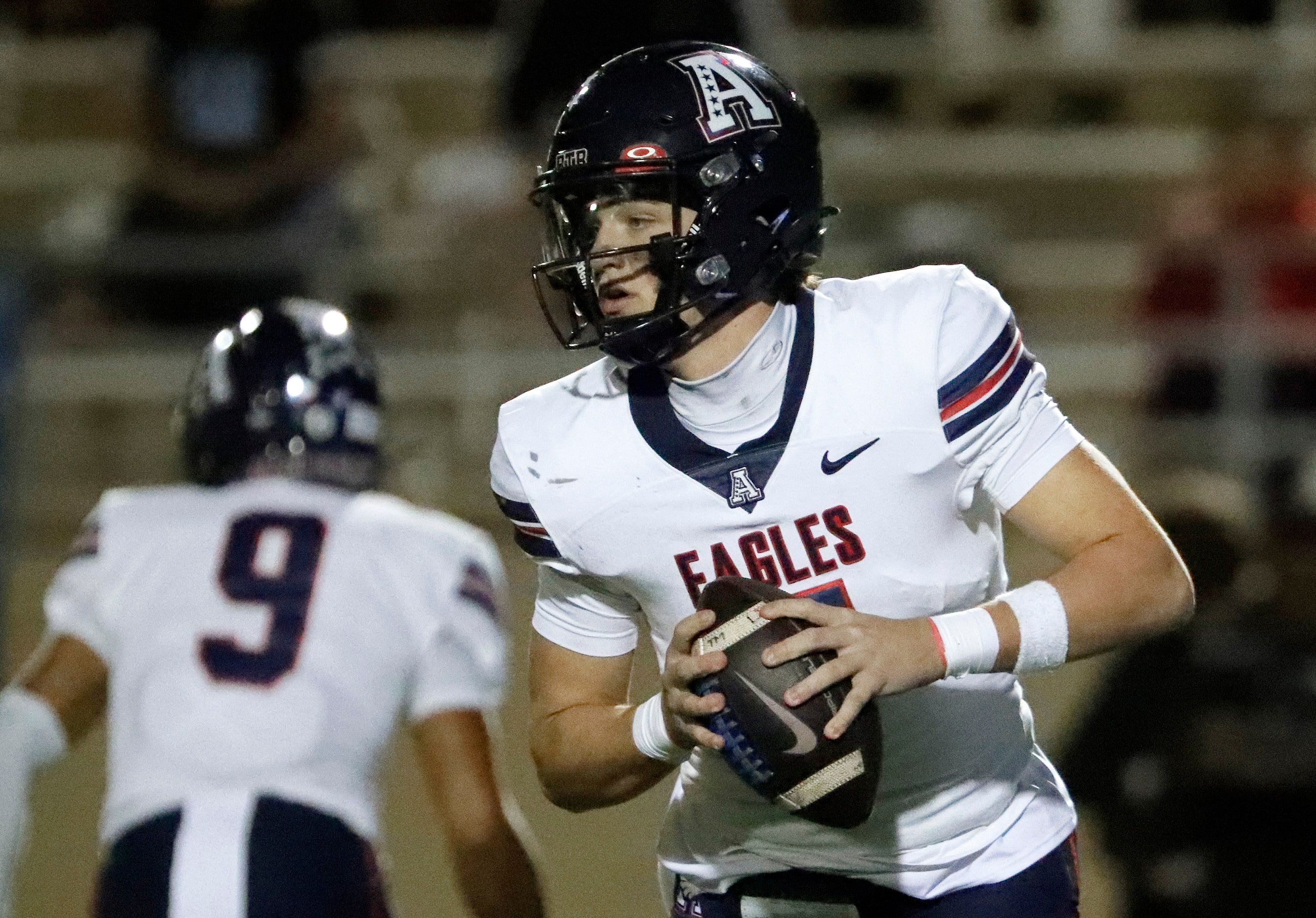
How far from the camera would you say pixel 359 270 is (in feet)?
17.5

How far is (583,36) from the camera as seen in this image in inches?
218

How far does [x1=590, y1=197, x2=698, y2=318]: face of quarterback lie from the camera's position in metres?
2.71

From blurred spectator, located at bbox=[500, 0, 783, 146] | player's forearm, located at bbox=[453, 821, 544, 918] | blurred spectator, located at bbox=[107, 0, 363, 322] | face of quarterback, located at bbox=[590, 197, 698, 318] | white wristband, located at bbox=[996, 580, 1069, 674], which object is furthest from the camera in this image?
blurred spectator, located at bbox=[107, 0, 363, 322]

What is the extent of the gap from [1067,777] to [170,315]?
2798mm

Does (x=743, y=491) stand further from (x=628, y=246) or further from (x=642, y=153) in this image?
(x=642, y=153)

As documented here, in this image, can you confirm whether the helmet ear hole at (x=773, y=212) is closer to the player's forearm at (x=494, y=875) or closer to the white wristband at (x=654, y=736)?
the white wristband at (x=654, y=736)

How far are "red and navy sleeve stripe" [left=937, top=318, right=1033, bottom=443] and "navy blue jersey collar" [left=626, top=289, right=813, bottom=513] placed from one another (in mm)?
197

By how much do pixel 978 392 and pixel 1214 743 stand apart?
8.50 ft

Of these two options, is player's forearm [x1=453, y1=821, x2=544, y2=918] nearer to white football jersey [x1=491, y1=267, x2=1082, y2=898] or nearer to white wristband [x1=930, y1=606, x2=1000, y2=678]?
white football jersey [x1=491, y1=267, x2=1082, y2=898]

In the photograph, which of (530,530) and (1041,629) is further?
(530,530)

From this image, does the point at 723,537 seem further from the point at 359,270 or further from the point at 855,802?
the point at 359,270

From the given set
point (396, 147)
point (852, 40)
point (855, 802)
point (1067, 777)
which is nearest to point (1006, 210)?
point (852, 40)

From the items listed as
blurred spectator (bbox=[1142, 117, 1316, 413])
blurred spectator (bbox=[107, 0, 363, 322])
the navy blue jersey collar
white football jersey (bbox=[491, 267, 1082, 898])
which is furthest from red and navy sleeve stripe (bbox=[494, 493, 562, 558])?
blurred spectator (bbox=[107, 0, 363, 322])

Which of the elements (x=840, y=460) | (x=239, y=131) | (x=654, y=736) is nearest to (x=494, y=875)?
(x=654, y=736)
